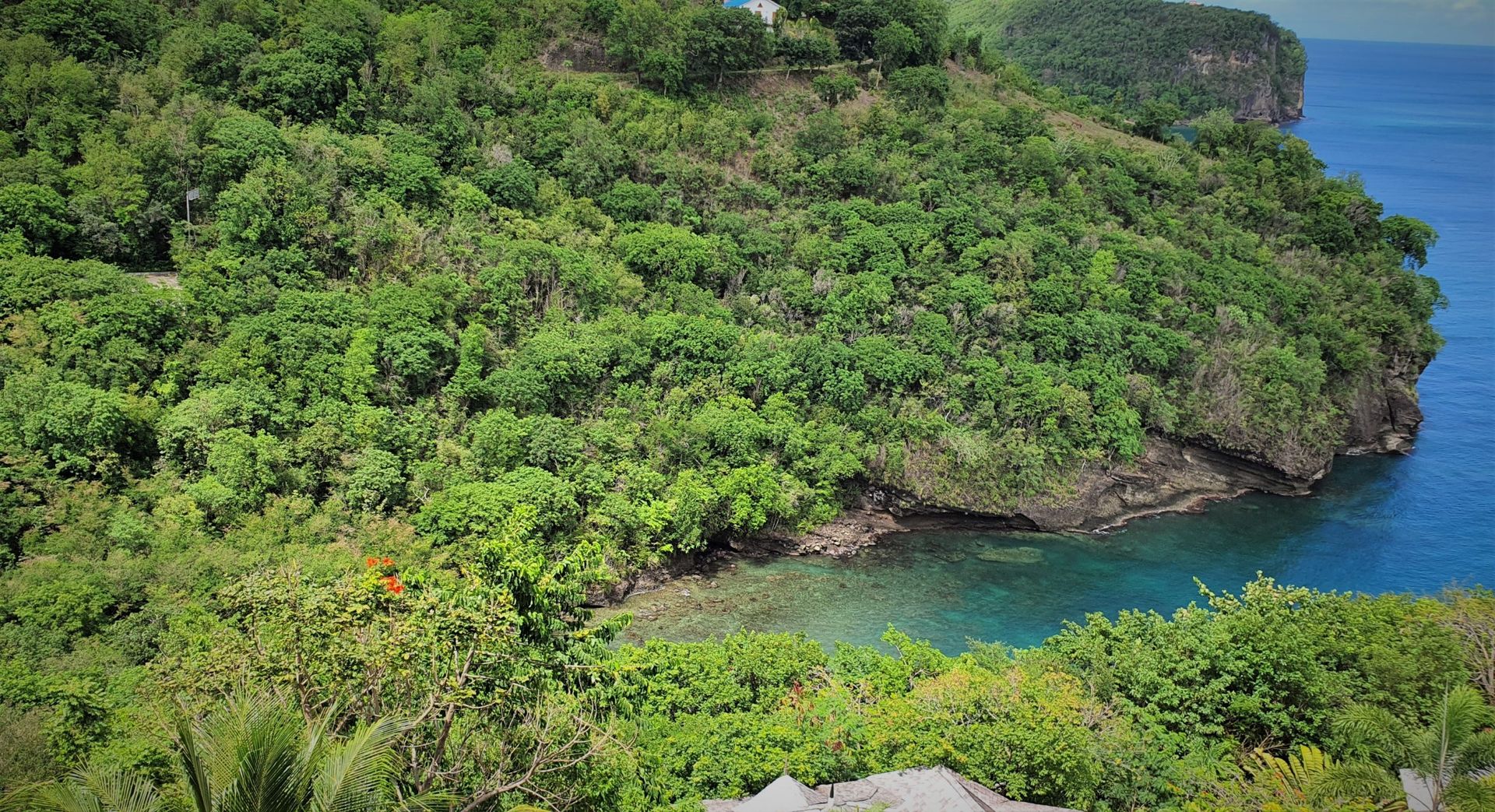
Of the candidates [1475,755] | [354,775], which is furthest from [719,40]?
[354,775]

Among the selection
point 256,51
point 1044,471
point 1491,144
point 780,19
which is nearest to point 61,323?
point 256,51

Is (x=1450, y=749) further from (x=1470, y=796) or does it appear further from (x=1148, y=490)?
(x=1148, y=490)

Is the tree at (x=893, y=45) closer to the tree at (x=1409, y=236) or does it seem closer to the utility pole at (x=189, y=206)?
the tree at (x=1409, y=236)

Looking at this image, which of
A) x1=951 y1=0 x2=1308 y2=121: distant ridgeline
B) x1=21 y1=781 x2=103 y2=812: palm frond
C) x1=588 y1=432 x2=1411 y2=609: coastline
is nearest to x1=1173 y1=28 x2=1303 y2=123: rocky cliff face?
x1=951 y1=0 x2=1308 y2=121: distant ridgeline

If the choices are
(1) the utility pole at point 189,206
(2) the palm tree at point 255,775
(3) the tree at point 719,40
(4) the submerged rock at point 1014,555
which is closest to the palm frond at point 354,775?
(2) the palm tree at point 255,775

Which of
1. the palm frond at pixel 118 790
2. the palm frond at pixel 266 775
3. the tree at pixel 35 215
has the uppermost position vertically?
the tree at pixel 35 215
